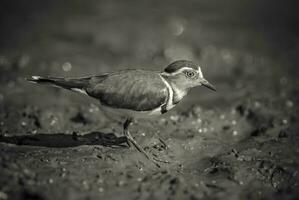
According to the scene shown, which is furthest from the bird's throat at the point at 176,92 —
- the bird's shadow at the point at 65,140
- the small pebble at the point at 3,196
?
the small pebble at the point at 3,196

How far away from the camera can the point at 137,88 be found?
9055 millimetres

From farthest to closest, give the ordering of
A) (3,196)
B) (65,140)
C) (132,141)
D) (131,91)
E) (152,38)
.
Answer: (152,38) < (65,140) < (132,141) < (131,91) < (3,196)

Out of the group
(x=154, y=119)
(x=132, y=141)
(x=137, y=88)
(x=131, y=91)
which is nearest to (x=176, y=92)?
(x=137, y=88)

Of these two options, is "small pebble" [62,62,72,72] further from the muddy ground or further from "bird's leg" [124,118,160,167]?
"bird's leg" [124,118,160,167]

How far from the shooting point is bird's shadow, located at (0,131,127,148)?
9.69 m

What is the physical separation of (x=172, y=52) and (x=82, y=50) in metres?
2.65

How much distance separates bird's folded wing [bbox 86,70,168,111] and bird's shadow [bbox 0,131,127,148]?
1004mm

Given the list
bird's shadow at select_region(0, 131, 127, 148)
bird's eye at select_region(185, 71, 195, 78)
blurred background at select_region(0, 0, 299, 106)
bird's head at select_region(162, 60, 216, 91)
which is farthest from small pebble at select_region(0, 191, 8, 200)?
blurred background at select_region(0, 0, 299, 106)

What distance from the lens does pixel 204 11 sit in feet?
57.2

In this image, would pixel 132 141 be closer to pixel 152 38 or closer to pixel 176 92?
pixel 176 92

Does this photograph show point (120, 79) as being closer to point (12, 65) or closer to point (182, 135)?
point (182, 135)

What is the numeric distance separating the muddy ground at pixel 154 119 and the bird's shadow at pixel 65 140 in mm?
22

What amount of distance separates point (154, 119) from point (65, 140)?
211 centimetres

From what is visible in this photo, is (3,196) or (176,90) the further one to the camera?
(176,90)
